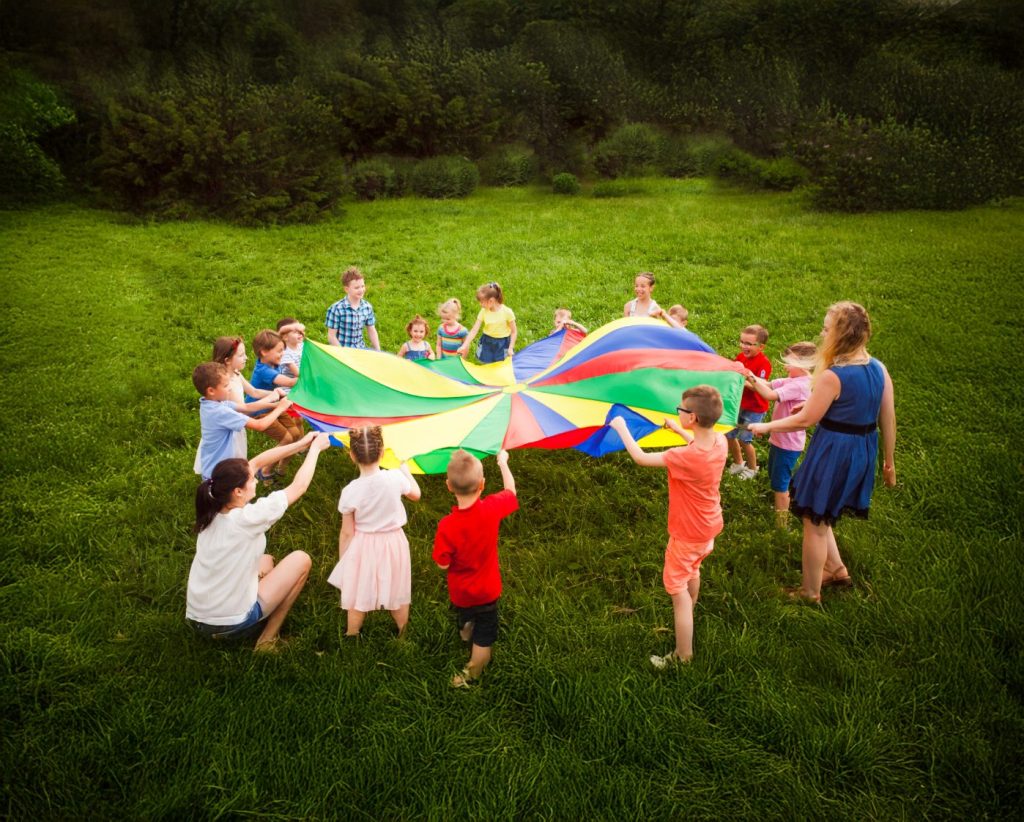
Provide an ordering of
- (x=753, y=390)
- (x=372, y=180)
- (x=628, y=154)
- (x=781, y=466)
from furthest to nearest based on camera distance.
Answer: (x=628, y=154) → (x=372, y=180) → (x=753, y=390) → (x=781, y=466)

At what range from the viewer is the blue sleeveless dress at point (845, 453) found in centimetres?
324

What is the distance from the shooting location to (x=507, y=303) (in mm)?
8977

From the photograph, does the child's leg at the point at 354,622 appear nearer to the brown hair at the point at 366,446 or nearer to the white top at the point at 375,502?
the white top at the point at 375,502

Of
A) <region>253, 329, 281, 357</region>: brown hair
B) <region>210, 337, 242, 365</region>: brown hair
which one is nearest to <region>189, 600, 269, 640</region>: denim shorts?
<region>210, 337, 242, 365</region>: brown hair

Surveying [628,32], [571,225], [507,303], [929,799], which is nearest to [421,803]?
[929,799]

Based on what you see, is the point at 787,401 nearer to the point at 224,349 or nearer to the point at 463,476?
the point at 463,476

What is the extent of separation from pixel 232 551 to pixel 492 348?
11.5 ft

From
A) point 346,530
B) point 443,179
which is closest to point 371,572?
point 346,530

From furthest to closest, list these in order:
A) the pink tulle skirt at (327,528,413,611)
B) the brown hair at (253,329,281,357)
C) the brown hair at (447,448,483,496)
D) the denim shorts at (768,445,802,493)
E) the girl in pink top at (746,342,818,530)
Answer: the brown hair at (253,329,281,357) < the denim shorts at (768,445,802,493) < the girl in pink top at (746,342,818,530) < the pink tulle skirt at (327,528,413,611) < the brown hair at (447,448,483,496)

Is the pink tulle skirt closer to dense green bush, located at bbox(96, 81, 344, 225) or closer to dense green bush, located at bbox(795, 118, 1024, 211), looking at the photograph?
dense green bush, located at bbox(96, 81, 344, 225)

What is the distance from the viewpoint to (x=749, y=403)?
183 inches

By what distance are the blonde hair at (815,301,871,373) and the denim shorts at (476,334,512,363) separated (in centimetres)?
330

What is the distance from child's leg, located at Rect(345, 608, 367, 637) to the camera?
337 centimetres

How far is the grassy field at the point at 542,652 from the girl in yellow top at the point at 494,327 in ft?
3.73
